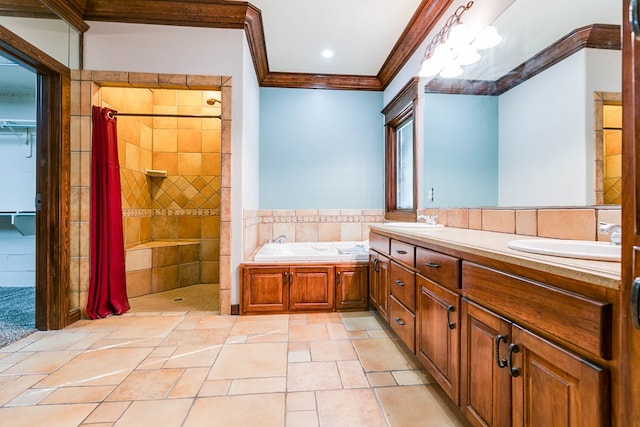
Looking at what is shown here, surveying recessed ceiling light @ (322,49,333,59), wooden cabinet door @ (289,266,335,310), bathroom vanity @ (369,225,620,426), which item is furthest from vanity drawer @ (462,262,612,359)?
recessed ceiling light @ (322,49,333,59)

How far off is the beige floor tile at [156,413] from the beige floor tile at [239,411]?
5 cm

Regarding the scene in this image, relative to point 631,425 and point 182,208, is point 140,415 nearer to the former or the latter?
point 631,425

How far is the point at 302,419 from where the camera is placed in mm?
1397

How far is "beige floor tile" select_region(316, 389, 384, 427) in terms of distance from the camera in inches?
54.2

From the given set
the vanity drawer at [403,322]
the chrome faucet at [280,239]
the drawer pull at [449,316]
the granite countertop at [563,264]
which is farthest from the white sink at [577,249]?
the chrome faucet at [280,239]

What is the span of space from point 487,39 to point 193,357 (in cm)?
284

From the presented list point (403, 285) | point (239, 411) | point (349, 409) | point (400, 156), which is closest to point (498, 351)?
point (349, 409)

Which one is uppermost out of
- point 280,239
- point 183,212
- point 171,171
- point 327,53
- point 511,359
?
point 327,53

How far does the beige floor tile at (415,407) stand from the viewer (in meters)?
1.39

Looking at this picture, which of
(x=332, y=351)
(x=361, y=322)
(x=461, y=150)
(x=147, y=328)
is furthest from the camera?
(x=361, y=322)

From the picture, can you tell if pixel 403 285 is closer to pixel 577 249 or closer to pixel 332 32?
pixel 577 249

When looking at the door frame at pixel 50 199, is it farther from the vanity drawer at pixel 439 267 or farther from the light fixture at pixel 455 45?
the light fixture at pixel 455 45

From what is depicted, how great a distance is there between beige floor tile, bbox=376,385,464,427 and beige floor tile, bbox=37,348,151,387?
58.9 inches

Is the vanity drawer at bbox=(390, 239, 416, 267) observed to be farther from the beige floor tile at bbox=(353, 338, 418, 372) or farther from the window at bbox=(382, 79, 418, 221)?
the window at bbox=(382, 79, 418, 221)
